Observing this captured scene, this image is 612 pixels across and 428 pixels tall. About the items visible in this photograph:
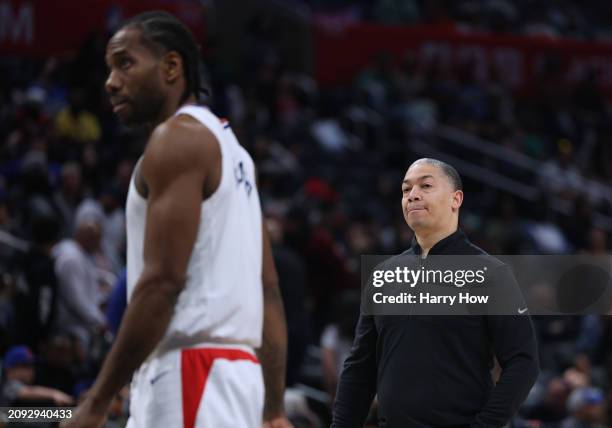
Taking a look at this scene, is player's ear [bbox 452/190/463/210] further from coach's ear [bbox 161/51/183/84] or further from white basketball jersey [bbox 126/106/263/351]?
coach's ear [bbox 161/51/183/84]

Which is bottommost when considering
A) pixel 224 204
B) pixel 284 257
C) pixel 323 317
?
pixel 323 317

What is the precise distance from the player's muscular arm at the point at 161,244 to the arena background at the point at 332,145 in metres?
3.12

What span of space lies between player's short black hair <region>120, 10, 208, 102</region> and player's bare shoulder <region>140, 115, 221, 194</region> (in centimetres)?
21

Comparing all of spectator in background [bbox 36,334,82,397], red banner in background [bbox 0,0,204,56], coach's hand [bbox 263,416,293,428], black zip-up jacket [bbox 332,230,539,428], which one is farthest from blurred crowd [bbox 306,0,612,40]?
coach's hand [bbox 263,416,293,428]

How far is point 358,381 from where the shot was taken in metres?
4.25

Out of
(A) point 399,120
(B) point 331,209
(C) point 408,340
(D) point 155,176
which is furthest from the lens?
(A) point 399,120

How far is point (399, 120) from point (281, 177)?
387 centimetres

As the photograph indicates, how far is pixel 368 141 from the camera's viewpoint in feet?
55.4

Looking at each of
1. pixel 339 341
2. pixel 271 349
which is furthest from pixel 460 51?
pixel 271 349

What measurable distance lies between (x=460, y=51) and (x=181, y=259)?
1679 centimetres

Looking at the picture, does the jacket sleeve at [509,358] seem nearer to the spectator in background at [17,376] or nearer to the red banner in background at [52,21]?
the spectator in background at [17,376]

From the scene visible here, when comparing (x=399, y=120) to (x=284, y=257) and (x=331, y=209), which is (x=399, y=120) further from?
(x=284, y=257)

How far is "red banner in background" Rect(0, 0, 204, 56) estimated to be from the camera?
16.0 meters

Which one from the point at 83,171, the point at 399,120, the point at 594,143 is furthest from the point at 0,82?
the point at 594,143
